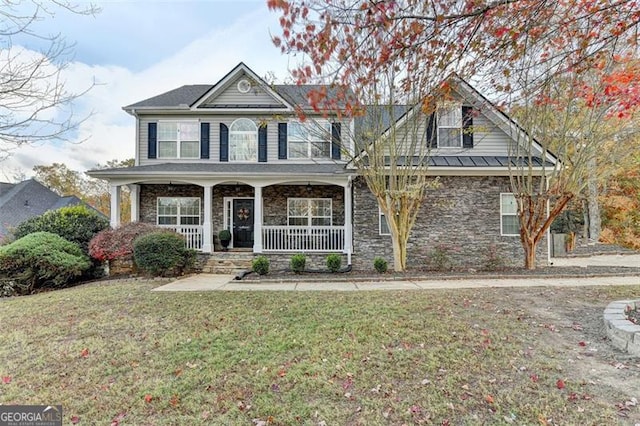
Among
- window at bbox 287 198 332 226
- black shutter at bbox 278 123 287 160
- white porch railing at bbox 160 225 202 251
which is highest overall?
black shutter at bbox 278 123 287 160

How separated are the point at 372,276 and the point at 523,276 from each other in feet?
14.0

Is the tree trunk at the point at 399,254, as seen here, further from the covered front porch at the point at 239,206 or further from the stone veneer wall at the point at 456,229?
the covered front porch at the point at 239,206

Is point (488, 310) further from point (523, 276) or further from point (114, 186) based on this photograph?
point (114, 186)

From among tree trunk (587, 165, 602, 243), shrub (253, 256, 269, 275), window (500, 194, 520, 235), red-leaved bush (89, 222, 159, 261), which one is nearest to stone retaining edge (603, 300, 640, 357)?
window (500, 194, 520, 235)

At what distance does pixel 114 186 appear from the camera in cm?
1141

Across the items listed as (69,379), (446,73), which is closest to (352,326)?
(69,379)

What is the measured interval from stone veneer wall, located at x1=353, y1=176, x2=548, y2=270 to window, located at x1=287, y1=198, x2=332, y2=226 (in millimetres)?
1731

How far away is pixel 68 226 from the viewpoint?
10547 mm

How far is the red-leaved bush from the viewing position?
9.76 meters

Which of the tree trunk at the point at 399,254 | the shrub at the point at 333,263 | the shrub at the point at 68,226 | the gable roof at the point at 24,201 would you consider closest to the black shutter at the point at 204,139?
the shrub at the point at 68,226

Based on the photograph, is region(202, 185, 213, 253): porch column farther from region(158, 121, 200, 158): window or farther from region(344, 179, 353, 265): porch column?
region(344, 179, 353, 265): porch column

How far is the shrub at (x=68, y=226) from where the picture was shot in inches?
412

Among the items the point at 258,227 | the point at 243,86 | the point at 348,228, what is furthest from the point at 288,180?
the point at 243,86

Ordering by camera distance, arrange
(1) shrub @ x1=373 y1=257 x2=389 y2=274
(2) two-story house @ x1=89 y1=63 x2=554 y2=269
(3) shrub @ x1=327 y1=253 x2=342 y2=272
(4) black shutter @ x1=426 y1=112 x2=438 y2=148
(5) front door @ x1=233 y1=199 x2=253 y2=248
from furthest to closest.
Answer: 1. (5) front door @ x1=233 y1=199 x2=253 y2=248
2. (2) two-story house @ x1=89 y1=63 x2=554 y2=269
3. (4) black shutter @ x1=426 y1=112 x2=438 y2=148
4. (3) shrub @ x1=327 y1=253 x2=342 y2=272
5. (1) shrub @ x1=373 y1=257 x2=389 y2=274
